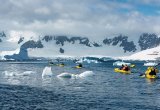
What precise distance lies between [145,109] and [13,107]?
14.5m

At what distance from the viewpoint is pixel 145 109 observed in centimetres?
4356

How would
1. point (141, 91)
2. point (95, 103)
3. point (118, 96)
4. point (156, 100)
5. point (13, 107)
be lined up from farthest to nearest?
point (141, 91), point (118, 96), point (156, 100), point (95, 103), point (13, 107)

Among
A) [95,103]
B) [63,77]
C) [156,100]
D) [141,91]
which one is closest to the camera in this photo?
[95,103]

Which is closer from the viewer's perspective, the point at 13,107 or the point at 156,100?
the point at 13,107

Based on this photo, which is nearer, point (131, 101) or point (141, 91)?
point (131, 101)

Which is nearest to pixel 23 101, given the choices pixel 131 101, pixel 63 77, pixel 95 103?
pixel 95 103

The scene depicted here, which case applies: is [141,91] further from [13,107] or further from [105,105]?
[13,107]

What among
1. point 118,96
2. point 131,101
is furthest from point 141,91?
point 131,101

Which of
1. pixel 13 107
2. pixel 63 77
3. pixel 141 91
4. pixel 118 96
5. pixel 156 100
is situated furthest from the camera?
pixel 63 77

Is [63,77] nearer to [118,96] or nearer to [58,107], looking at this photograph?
[118,96]

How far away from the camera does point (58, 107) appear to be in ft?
144

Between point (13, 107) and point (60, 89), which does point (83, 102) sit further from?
point (60, 89)

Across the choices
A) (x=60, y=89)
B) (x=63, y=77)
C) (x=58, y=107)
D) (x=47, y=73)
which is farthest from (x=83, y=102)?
(x=47, y=73)

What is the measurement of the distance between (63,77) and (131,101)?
39.9 m
